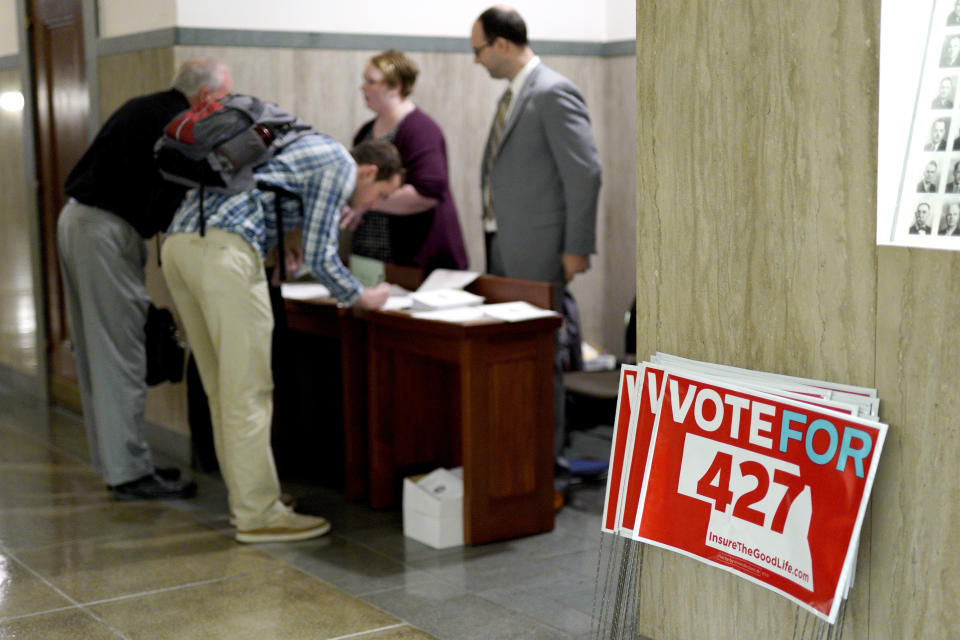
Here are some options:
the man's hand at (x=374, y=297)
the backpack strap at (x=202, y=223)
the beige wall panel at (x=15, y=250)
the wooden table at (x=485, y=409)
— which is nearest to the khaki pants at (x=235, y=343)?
the backpack strap at (x=202, y=223)

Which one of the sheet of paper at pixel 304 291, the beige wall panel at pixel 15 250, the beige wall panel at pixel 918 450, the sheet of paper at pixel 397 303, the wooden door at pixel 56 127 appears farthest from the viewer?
the beige wall panel at pixel 15 250

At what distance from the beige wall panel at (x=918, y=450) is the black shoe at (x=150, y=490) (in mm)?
3118

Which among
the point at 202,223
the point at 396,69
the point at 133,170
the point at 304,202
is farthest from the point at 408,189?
the point at 202,223

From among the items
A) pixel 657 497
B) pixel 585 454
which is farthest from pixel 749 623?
pixel 585 454

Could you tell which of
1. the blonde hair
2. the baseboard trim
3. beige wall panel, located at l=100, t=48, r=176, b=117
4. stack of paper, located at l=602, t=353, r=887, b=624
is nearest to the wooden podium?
the blonde hair

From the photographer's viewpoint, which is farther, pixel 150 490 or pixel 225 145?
pixel 150 490

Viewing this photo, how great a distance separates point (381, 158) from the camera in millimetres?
4457

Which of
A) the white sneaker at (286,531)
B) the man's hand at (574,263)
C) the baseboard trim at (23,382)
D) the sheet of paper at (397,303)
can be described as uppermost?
the man's hand at (574,263)

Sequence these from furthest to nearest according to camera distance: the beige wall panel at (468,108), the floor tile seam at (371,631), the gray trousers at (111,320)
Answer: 1. the beige wall panel at (468,108)
2. the gray trousers at (111,320)
3. the floor tile seam at (371,631)

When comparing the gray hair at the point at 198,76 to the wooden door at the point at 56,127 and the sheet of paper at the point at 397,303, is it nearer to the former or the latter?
the sheet of paper at the point at 397,303

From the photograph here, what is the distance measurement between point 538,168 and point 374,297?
851mm

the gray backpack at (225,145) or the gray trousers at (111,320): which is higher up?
the gray backpack at (225,145)

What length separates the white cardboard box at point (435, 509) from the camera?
425 centimetres

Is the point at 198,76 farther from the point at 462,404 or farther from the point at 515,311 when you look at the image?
the point at 462,404
